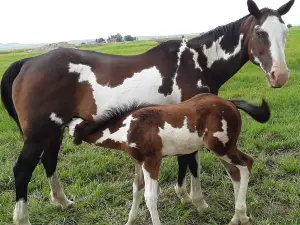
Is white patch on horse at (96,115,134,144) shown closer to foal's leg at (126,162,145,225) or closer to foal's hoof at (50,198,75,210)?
foal's leg at (126,162,145,225)

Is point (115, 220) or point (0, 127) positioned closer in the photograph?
point (115, 220)

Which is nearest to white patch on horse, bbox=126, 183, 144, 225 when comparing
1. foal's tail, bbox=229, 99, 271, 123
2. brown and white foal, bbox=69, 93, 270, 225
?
brown and white foal, bbox=69, 93, 270, 225

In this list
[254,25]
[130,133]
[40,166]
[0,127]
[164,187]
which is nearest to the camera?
[130,133]

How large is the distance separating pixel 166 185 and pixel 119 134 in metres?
1.54

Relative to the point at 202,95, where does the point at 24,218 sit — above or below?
below

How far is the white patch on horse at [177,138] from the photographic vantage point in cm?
316

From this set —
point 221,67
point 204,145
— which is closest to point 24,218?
point 204,145

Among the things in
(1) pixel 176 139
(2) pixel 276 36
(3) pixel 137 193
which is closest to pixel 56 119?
(3) pixel 137 193

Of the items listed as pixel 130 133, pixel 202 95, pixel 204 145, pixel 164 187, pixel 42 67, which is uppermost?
pixel 42 67

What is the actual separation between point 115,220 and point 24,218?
949 millimetres

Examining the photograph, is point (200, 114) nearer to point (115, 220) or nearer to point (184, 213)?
point (184, 213)

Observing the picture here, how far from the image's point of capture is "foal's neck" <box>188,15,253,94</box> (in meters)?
3.80

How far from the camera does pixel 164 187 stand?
175 inches

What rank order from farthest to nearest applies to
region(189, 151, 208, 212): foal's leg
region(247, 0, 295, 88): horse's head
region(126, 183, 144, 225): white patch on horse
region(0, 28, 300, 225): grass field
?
region(189, 151, 208, 212): foal's leg < region(0, 28, 300, 225): grass field < region(126, 183, 144, 225): white patch on horse < region(247, 0, 295, 88): horse's head
